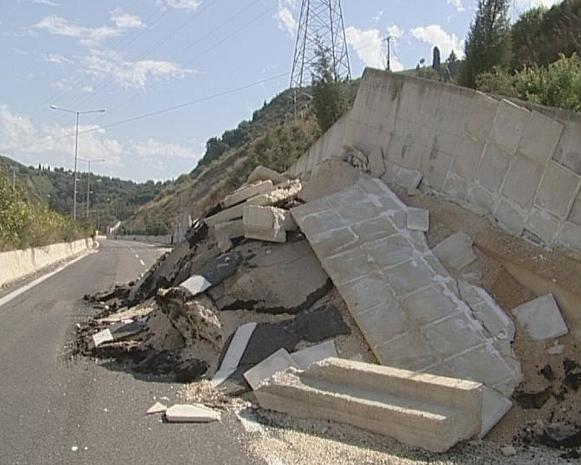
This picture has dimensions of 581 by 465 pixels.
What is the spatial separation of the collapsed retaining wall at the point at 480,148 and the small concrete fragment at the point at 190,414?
4.43 meters

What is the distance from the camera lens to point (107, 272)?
27.4 m

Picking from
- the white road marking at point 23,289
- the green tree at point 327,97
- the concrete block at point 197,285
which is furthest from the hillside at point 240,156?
the concrete block at point 197,285

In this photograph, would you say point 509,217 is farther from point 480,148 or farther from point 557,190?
point 480,148

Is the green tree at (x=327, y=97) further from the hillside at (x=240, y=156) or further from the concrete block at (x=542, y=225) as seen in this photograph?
the concrete block at (x=542, y=225)

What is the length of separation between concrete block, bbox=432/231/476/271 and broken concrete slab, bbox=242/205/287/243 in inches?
92.9

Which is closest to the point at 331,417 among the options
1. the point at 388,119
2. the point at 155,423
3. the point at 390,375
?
the point at 390,375

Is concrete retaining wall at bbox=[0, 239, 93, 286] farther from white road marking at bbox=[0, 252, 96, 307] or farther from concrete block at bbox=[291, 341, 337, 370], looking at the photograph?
concrete block at bbox=[291, 341, 337, 370]

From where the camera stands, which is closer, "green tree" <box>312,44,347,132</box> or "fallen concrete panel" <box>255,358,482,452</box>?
"fallen concrete panel" <box>255,358,482,452</box>

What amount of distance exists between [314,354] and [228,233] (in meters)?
4.03

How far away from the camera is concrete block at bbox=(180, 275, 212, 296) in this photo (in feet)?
31.6

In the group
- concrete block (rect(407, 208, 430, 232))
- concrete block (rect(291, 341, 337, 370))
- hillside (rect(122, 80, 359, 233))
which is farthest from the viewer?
hillside (rect(122, 80, 359, 233))

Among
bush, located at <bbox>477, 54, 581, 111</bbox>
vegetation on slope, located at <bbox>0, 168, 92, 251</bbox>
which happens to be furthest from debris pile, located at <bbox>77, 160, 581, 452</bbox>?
vegetation on slope, located at <bbox>0, 168, 92, 251</bbox>

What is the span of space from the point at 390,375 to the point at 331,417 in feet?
2.17

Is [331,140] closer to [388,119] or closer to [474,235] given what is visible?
[388,119]
